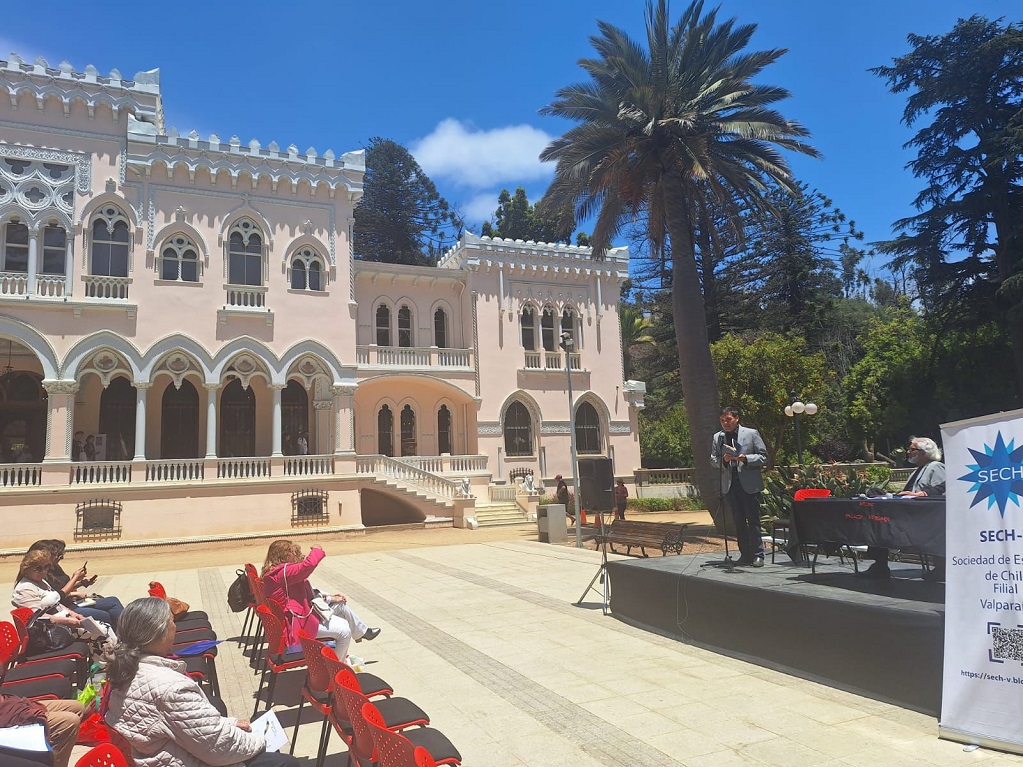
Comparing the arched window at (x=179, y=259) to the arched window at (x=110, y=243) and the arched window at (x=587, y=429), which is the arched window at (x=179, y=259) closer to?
the arched window at (x=110, y=243)

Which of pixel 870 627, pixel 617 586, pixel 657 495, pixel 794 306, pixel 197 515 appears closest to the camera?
pixel 870 627

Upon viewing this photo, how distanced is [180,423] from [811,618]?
2426 centimetres

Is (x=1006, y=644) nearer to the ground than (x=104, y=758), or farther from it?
nearer to the ground

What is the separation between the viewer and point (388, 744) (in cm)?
285

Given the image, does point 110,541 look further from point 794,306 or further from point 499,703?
point 794,306

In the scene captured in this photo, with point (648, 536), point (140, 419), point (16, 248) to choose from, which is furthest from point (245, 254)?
point (648, 536)

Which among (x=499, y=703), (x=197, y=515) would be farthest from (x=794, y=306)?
(x=499, y=703)

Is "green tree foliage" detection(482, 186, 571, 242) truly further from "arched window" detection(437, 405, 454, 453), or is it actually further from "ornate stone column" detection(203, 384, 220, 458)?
"ornate stone column" detection(203, 384, 220, 458)

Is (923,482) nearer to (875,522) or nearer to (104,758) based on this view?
(875,522)

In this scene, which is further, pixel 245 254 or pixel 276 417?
pixel 245 254

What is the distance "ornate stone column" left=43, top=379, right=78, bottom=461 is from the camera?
822 inches

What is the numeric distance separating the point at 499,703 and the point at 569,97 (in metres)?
18.4

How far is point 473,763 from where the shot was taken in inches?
187

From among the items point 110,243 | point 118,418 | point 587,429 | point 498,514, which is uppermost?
point 110,243
